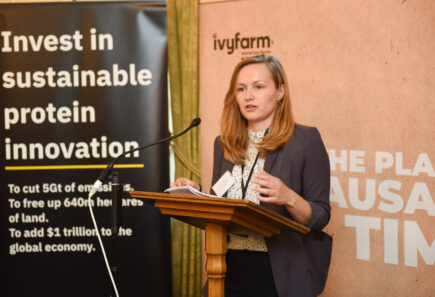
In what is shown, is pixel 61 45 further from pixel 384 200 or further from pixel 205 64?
pixel 384 200

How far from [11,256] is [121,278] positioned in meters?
0.85

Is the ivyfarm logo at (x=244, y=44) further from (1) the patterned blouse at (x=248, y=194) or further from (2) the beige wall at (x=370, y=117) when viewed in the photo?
(1) the patterned blouse at (x=248, y=194)

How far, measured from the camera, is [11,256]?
135 inches

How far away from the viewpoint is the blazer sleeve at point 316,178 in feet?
6.39

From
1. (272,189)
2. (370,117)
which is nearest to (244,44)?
(370,117)

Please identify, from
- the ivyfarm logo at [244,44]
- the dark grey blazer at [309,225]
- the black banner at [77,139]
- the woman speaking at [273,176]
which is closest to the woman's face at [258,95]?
the woman speaking at [273,176]

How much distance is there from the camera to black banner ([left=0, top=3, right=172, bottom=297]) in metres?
3.44

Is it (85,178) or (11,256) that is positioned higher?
(85,178)

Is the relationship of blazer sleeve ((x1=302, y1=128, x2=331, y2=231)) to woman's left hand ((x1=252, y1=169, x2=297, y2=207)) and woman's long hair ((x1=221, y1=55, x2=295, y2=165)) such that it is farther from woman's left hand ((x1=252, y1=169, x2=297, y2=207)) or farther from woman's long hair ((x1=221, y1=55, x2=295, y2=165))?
woman's left hand ((x1=252, y1=169, x2=297, y2=207))

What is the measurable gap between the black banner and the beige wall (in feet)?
3.18

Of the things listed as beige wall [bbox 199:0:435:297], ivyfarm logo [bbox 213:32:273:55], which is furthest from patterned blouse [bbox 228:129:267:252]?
ivyfarm logo [bbox 213:32:273:55]

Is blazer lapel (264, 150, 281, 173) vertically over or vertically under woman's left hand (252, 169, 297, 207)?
over

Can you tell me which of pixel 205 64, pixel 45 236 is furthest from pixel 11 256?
pixel 205 64

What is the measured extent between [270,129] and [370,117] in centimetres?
113
